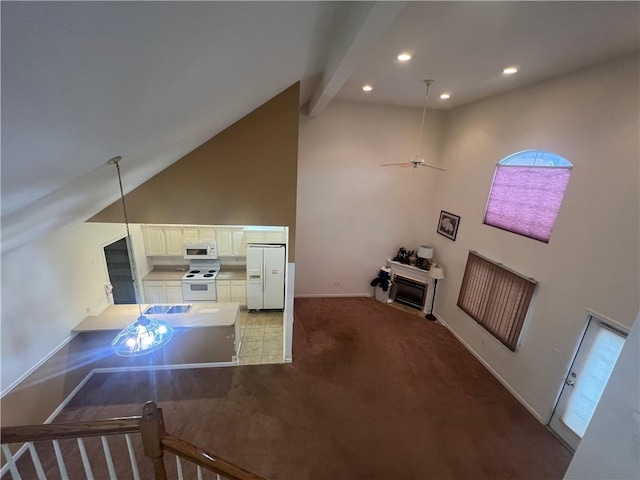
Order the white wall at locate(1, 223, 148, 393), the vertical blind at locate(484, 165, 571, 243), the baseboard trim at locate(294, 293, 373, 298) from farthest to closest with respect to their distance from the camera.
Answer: the baseboard trim at locate(294, 293, 373, 298) < the vertical blind at locate(484, 165, 571, 243) < the white wall at locate(1, 223, 148, 393)

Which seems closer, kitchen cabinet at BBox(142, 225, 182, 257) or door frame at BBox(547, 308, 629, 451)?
door frame at BBox(547, 308, 629, 451)

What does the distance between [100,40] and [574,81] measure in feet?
14.9

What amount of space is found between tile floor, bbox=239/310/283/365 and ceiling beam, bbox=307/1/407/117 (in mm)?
4216

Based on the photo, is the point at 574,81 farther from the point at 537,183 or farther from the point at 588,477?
the point at 588,477

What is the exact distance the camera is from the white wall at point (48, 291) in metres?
2.73

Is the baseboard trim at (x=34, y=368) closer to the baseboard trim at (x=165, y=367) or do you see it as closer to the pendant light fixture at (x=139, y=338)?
the baseboard trim at (x=165, y=367)

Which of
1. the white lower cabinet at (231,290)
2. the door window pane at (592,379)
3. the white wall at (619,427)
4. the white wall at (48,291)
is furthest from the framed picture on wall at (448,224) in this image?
the white wall at (48,291)

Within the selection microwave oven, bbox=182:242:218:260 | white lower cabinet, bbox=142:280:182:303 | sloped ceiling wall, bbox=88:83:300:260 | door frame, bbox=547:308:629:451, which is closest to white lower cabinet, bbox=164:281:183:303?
white lower cabinet, bbox=142:280:182:303

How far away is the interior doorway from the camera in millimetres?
4773

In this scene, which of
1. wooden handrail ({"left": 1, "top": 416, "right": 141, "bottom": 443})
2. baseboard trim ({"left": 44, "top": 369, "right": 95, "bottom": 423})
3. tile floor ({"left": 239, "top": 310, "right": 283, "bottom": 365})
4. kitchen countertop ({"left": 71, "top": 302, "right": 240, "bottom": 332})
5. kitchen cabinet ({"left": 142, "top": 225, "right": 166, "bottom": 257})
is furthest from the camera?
kitchen cabinet ({"left": 142, "top": 225, "right": 166, "bottom": 257})

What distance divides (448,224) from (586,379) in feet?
10.2

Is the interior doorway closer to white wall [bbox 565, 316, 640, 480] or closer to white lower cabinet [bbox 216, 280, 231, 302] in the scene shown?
white lower cabinet [bbox 216, 280, 231, 302]

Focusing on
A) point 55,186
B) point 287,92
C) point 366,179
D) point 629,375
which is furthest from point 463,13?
point 366,179

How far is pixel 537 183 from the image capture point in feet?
12.4
